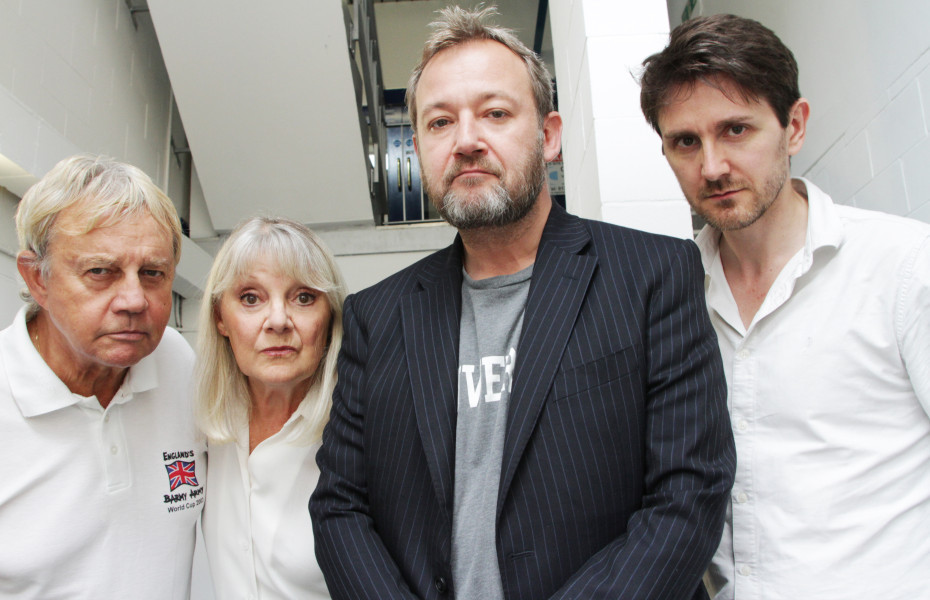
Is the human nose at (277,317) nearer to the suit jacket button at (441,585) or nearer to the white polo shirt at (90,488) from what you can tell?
the white polo shirt at (90,488)

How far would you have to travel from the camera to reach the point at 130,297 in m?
1.55

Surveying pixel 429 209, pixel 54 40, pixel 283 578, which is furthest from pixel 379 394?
pixel 429 209

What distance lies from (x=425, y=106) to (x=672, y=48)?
1.78ft

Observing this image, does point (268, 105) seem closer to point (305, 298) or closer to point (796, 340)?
point (305, 298)

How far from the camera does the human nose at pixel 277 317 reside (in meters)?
1.63

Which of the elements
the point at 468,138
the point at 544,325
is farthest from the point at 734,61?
the point at 544,325

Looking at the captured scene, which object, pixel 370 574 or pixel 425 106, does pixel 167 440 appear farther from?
pixel 425 106

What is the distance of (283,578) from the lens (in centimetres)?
162

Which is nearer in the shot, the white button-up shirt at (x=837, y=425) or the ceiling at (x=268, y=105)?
the white button-up shirt at (x=837, y=425)

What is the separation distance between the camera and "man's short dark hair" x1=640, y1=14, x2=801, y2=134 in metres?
1.40

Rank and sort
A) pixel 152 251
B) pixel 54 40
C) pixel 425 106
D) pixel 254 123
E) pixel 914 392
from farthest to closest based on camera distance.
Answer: pixel 254 123
pixel 54 40
pixel 152 251
pixel 425 106
pixel 914 392

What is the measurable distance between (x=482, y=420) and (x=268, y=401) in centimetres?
76

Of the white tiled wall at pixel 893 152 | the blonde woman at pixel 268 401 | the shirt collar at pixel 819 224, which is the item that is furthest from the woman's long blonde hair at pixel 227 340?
the white tiled wall at pixel 893 152

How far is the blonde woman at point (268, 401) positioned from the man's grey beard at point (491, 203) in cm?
47
